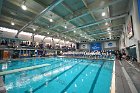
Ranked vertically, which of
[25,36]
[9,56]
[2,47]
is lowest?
[9,56]

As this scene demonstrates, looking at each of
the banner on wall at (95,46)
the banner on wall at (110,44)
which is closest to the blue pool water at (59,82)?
the banner on wall at (110,44)

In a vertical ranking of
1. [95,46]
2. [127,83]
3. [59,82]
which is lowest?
[59,82]

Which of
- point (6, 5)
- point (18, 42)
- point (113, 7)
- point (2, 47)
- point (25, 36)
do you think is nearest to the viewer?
point (6, 5)

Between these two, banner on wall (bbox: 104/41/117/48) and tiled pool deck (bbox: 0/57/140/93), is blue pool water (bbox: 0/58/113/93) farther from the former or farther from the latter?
banner on wall (bbox: 104/41/117/48)

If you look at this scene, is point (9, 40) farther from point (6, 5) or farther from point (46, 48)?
point (6, 5)

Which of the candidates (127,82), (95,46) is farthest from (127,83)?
(95,46)

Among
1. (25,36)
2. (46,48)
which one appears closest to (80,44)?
(46,48)

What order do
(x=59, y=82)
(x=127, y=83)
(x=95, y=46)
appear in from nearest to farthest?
(x=127, y=83) < (x=59, y=82) < (x=95, y=46)

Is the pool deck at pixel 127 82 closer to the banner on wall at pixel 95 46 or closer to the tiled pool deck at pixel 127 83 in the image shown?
the tiled pool deck at pixel 127 83

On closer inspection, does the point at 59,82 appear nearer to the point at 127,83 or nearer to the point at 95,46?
the point at 127,83

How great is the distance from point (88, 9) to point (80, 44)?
2535 centimetres

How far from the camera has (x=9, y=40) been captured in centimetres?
1570

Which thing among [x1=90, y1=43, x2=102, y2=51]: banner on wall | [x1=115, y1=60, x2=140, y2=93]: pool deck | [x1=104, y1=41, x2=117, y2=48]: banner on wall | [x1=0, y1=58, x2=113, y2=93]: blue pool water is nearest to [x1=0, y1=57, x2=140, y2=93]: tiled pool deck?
[x1=115, y1=60, x2=140, y2=93]: pool deck

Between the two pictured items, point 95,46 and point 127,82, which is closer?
point 127,82
